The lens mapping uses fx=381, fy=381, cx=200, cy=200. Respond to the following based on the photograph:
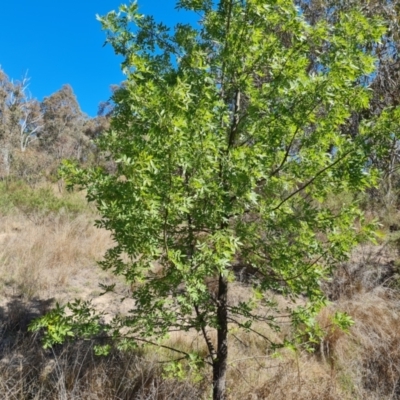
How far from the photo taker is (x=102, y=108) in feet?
105

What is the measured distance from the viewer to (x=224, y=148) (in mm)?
2625

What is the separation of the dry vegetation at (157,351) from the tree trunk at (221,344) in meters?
0.16

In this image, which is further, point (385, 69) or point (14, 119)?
point (14, 119)

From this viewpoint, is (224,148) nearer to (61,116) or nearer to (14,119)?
(14,119)

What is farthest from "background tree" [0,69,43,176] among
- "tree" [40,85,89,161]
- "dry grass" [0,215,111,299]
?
"dry grass" [0,215,111,299]

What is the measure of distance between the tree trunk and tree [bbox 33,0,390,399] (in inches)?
2.8

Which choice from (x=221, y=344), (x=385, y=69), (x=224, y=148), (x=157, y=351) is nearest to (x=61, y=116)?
(x=385, y=69)

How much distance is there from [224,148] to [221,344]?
5.43 ft

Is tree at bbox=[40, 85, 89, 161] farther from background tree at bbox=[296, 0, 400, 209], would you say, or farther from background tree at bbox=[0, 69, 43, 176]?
background tree at bbox=[296, 0, 400, 209]

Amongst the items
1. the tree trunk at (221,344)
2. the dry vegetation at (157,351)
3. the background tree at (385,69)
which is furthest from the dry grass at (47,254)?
the background tree at (385,69)

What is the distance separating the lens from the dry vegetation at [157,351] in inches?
139

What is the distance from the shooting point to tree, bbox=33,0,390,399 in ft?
6.89

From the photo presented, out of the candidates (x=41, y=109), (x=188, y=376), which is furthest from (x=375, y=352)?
(x=41, y=109)

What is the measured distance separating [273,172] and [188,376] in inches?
86.9
